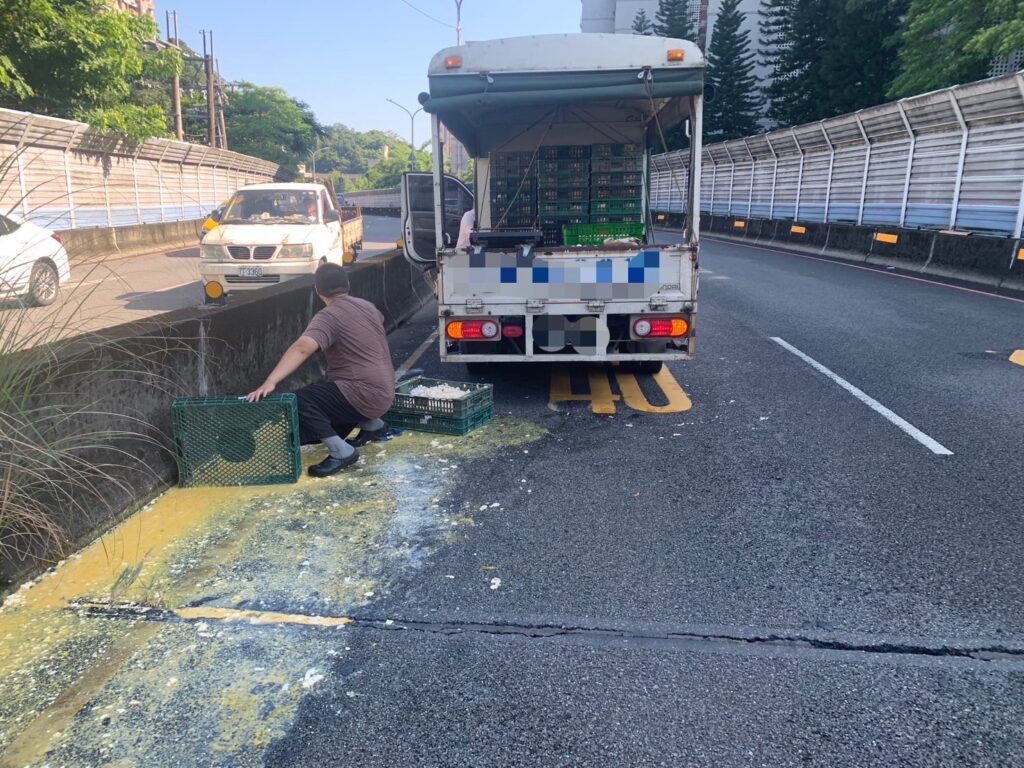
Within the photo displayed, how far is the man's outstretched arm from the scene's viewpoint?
446 centimetres

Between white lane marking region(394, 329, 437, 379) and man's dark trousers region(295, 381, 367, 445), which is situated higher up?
man's dark trousers region(295, 381, 367, 445)

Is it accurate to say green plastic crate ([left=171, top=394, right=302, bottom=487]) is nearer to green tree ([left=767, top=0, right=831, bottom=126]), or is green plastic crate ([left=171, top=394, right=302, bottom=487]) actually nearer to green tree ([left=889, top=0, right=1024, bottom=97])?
green tree ([left=889, top=0, right=1024, bottom=97])

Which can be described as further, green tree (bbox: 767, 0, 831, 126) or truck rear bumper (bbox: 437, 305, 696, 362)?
green tree (bbox: 767, 0, 831, 126)

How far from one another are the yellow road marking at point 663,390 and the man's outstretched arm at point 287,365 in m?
2.98

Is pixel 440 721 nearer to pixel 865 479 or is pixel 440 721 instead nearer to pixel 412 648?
pixel 412 648

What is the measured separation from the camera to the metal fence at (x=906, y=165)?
15.0 metres

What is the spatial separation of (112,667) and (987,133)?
18435 mm

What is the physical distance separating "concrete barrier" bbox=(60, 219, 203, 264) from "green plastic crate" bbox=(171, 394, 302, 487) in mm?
12416


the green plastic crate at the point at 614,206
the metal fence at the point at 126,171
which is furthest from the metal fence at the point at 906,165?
the metal fence at the point at 126,171

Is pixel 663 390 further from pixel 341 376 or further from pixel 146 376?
pixel 146 376

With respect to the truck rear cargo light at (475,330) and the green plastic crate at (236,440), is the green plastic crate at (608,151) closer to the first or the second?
the truck rear cargo light at (475,330)

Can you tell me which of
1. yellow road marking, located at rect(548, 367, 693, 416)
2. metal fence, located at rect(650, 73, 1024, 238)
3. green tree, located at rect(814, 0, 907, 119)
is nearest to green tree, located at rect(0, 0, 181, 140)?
metal fence, located at rect(650, 73, 1024, 238)

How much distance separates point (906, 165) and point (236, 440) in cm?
1944

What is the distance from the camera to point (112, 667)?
289 centimetres
